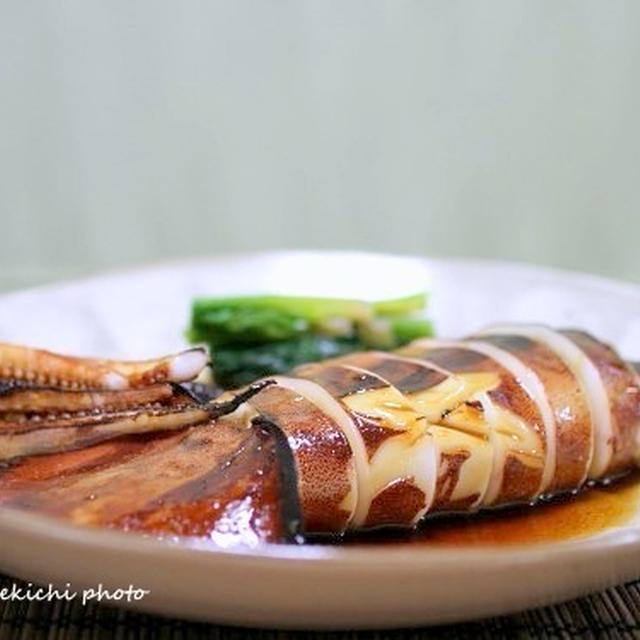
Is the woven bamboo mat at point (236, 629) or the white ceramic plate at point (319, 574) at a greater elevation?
the white ceramic plate at point (319, 574)

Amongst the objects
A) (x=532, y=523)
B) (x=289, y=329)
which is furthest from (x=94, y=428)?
(x=289, y=329)

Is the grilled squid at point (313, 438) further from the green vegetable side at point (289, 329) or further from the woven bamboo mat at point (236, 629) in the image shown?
the green vegetable side at point (289, 329)

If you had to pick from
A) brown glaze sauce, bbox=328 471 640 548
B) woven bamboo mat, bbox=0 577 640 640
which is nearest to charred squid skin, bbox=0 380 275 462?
woven bamboo mat, bbox=0 577 640 640

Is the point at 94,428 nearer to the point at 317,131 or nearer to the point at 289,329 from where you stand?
the point at 289,329

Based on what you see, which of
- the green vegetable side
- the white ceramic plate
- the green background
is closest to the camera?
the white ceramic plate

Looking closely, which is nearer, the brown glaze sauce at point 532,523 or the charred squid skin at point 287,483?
the charred squid skin at point 287,483

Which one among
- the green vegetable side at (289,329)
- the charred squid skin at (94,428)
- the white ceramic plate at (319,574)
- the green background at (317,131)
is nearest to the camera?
the white ceramic plate at (319,574)

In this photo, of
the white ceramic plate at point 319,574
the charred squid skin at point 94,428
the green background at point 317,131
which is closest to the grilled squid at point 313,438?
the charred squid skin at point 94,428

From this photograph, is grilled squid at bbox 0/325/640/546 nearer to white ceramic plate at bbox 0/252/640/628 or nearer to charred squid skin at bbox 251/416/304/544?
charred squid skin at bbox 251/416/304/544
